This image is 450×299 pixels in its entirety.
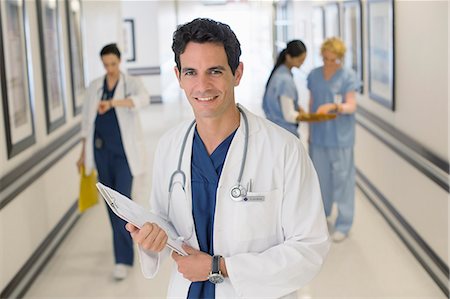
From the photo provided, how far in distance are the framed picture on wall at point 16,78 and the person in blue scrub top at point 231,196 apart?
254 centimetres

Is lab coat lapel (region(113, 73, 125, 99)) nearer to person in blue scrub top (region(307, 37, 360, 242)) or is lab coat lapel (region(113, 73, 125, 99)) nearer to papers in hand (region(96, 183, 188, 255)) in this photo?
person in blue scrub top (region(307, 37, 360, 242))

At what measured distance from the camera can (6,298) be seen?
4082mm

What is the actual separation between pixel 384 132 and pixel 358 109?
1.32 metres

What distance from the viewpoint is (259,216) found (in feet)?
5.97

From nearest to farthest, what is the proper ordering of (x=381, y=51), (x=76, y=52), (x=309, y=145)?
(x=309, y=145) < (x=381, y=51) < (x=76, y=52)

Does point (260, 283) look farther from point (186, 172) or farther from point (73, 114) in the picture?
point (73, 114)

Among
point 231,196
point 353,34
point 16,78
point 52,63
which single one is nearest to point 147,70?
point 353,34

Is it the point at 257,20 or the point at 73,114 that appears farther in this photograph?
the point at 257,20

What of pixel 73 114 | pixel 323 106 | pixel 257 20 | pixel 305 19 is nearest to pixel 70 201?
pixel 73 114

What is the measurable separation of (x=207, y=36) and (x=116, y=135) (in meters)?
3.06

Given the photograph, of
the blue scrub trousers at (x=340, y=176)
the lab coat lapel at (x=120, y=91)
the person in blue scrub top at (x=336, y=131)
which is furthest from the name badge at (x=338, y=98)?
the lab coat lapel at (x=120, y=91)

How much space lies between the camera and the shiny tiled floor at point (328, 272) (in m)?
4.41

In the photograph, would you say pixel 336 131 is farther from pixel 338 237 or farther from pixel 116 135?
pixel 116 135

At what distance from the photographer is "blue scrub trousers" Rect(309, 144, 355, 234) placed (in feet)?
17.9
